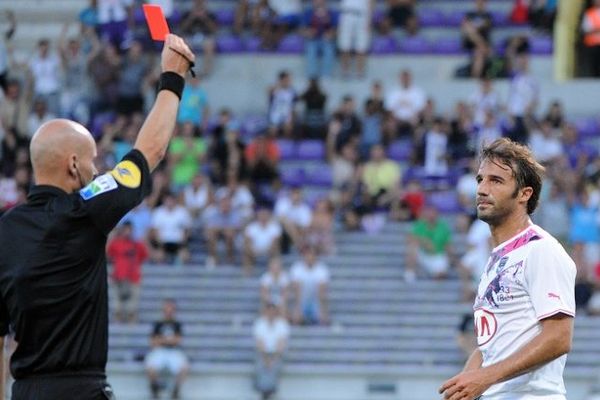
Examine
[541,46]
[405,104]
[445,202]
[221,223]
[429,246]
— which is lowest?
[429,246]

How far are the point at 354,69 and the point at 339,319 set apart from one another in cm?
565

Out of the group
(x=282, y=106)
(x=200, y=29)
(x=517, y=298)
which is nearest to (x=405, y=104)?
(x=282, y=106)

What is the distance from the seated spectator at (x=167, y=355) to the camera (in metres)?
18.6

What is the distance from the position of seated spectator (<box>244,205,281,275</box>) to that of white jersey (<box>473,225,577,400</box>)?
14.1 metres

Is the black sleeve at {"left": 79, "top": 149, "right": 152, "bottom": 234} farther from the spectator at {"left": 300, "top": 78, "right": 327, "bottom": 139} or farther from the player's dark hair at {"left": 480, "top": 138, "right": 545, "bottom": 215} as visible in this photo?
the spectator at {"left": 300, "top": 78, "right": 327, "bottom": 139}

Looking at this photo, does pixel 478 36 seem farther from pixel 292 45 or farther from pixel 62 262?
pixel 62 262

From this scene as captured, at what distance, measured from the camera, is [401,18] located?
79.6ft

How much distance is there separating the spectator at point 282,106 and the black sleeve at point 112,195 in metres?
16.9

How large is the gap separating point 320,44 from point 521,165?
1774 centimetres

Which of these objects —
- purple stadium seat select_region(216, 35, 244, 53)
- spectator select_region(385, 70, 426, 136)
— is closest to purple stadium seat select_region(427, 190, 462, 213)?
spectator select_region(385, 70, 426, 136)

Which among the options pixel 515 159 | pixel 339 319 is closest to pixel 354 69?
pixel 339 319

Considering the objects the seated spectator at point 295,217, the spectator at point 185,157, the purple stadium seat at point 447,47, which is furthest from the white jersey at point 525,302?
the purple stadium seat at point 447,47

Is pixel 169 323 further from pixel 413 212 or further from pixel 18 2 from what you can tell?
pixel 18 2

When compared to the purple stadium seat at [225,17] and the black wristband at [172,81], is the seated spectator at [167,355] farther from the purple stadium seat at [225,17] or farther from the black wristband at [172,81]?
the black wristband at [172,81]
